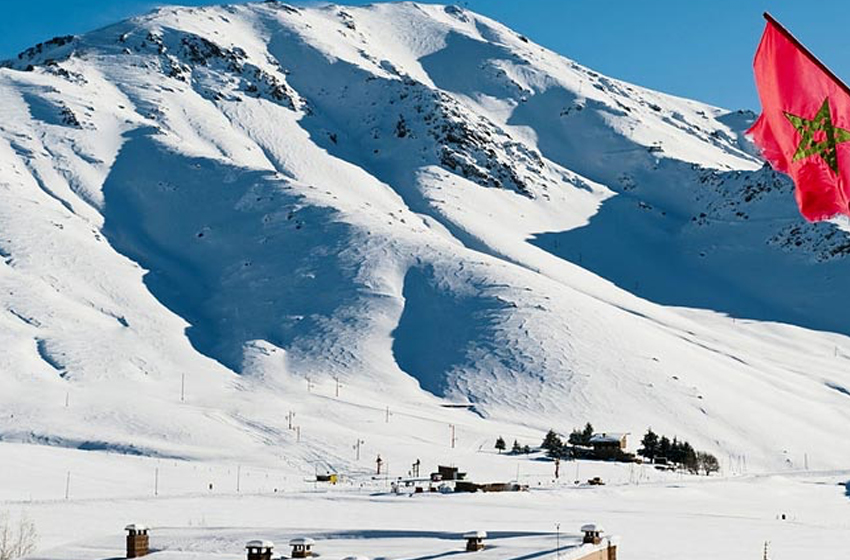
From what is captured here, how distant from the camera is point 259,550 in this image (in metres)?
25.7

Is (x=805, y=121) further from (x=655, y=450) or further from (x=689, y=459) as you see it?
(x=689, y=459)

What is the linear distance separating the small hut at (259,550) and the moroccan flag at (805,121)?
1309 centimetres

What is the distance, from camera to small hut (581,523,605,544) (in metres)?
26.3

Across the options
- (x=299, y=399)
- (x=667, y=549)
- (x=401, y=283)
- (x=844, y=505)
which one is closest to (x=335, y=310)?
(x=401, y=283)

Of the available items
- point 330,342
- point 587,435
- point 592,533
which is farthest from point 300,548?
point 330,342

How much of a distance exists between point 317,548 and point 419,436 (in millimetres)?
73025

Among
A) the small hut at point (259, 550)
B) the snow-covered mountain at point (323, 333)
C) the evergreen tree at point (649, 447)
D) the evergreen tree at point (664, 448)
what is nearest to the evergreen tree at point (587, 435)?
the evergreen tree at point (649, 447)

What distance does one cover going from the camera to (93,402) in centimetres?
10688

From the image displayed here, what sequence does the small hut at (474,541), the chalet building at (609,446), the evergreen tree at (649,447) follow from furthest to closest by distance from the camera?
the evergreen tree at (649,447) → the chalet building at (609,446) → the small hut at (474,541)

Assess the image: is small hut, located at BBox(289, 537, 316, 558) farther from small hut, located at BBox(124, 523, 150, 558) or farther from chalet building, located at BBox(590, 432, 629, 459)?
chalet building, located at BBox(590, 432, 629, 459)

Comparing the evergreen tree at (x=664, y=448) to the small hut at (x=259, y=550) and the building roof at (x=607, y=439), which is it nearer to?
the building roof at (x=607, y=439)

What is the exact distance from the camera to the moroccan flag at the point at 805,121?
16.7m

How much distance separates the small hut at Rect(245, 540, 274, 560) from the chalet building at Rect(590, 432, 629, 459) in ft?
239

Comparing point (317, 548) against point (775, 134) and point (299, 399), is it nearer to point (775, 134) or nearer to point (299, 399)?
point (775, 134)
